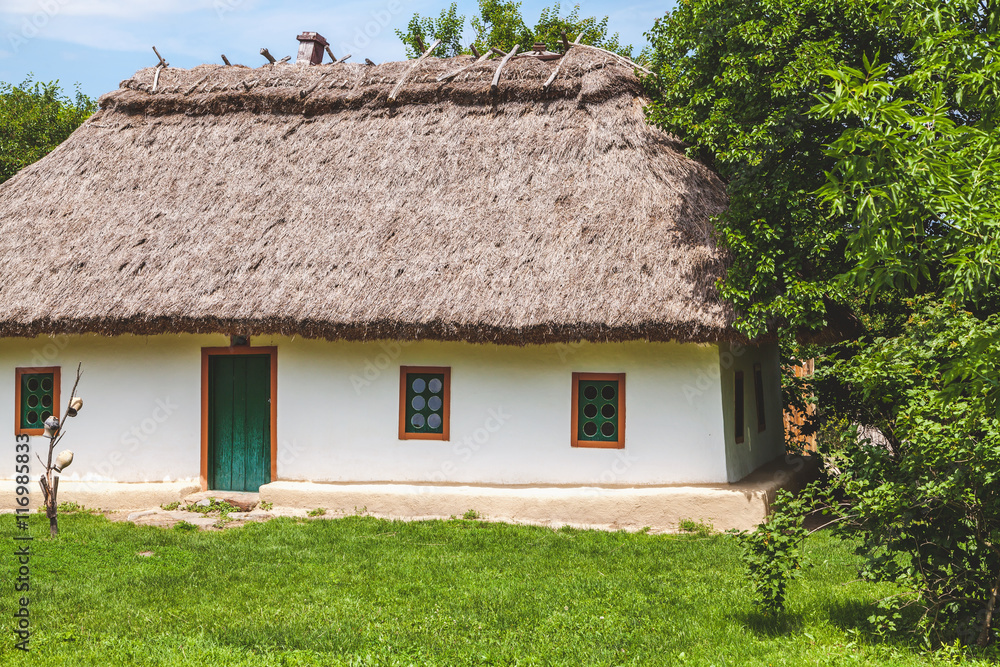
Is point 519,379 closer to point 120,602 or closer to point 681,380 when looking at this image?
point 681,380

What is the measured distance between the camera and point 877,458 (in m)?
4.98

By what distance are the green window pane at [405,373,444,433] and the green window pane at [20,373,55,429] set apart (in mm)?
4743

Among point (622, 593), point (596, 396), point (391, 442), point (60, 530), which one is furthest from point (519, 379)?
point (60, 530)

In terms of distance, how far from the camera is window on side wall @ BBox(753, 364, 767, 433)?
11.2 m

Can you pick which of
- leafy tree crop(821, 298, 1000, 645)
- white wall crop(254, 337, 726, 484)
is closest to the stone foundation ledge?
white wall crop(254, 337, 726, 484)

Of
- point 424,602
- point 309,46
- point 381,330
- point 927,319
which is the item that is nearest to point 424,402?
point 381,330

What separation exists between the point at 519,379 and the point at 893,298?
443cm

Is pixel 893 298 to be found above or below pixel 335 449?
above

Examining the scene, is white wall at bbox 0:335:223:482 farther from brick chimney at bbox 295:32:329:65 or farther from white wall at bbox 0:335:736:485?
brick chimney at bbox 295:32:329:65

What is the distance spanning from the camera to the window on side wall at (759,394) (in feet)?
36.9

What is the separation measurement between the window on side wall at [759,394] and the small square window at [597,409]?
8.63 feet

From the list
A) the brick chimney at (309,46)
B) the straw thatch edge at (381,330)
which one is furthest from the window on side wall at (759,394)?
the brick chimney at (309,46)

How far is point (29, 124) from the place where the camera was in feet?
67.3

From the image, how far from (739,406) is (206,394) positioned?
6528mm
